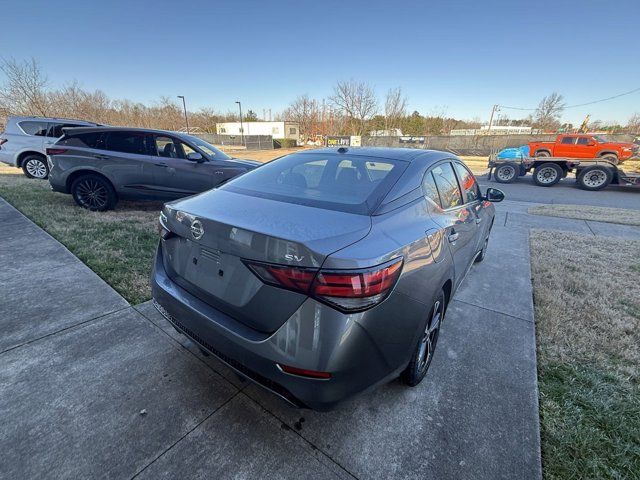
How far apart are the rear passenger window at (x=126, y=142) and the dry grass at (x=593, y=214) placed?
9232mm

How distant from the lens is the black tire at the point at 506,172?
14.4 metres

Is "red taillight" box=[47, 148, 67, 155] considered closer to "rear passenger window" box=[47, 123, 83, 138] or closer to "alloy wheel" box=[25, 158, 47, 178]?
"rear passenger window" box=[47, 123, 83, 138]

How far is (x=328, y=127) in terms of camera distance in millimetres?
52875

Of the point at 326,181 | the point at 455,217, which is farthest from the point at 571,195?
the point at 326,181

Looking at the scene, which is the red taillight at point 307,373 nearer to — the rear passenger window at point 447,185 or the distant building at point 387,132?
the rear passenger window at point 447,185

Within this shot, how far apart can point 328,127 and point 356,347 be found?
55180 millimetres

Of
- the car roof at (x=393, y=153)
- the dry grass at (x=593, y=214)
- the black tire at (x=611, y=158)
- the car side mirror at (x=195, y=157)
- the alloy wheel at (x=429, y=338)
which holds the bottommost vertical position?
the dry grass at (x=593, y=214)

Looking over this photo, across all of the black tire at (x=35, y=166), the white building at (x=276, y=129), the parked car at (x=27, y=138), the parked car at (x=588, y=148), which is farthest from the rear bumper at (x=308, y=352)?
the white building at (x=276, y=129)

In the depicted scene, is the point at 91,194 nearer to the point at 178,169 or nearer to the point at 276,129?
the point at 178,169

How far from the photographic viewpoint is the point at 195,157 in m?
5.91

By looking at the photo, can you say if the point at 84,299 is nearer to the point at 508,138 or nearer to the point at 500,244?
the point at 500,244

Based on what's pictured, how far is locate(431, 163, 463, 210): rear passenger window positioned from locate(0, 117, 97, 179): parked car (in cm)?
1078

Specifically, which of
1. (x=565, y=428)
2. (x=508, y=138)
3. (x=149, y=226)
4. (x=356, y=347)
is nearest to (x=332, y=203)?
(x=356, y=347)

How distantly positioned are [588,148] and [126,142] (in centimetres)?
1800
